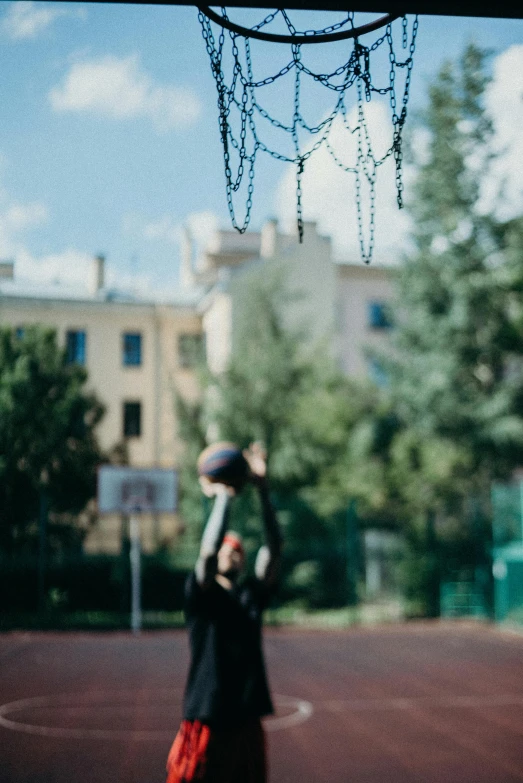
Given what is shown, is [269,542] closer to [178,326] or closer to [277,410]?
[277,410]

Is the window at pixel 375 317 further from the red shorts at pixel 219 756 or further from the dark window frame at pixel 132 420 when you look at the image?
the red shorts at pixel 219 756

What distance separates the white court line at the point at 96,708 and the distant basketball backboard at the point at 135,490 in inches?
285

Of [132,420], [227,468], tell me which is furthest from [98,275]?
[227,468]

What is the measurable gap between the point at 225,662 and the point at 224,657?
2 centimetres

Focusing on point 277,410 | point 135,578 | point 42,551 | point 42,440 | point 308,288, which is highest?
point 308,288

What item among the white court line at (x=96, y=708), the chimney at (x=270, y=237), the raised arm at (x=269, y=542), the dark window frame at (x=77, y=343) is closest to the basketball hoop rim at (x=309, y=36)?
the raised arm at (x=269, y=542)

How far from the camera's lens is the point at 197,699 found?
335 centimetres

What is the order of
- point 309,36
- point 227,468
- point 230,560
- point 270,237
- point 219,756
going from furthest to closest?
1. point 270,237
2. point 309,36
3. point 230,560
4. point 227,468
5. point 219,756

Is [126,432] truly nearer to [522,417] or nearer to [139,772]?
[522,417]

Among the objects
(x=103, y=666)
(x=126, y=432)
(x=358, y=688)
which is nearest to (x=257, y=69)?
(x=358, y=688)

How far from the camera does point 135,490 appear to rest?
1639 cm

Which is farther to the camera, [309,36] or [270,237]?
[270,237]

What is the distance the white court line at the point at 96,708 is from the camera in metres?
6.99

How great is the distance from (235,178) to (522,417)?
17158 millimetres
